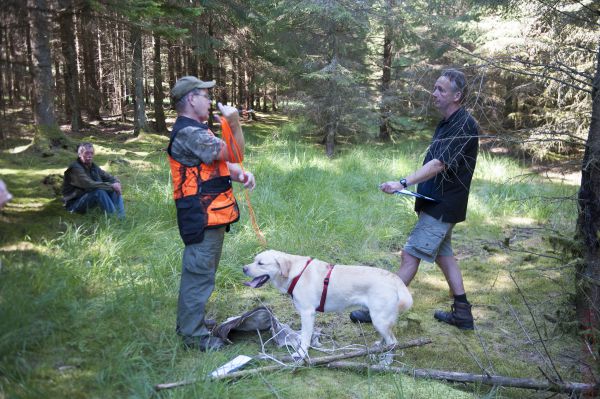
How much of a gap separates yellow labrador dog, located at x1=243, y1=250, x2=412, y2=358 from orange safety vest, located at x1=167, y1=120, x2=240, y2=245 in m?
0.56

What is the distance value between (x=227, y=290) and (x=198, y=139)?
2.26 meters

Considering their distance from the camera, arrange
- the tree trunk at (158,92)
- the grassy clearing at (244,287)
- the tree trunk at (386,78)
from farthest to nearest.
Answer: the tree trunk at (158,92), the tree trunk at (386,78), the grassy clearing at (244,287)

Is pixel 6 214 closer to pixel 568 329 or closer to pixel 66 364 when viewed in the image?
pixel 66 364

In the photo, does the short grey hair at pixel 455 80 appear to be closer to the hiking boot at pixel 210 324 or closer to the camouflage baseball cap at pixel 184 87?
the camouflage baseball cap at pixel 184 87

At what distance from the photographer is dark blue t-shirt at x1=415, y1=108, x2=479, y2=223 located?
394cm

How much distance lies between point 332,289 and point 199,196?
1343mm

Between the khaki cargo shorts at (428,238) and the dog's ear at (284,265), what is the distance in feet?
4.26

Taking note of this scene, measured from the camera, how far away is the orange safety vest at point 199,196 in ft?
10.9

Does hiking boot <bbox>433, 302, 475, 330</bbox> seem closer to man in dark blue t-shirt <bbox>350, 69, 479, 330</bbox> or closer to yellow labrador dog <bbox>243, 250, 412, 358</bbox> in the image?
man in dark blue t-shirt <bbox>350, 69, 479, 330</bbox>

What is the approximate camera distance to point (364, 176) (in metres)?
9.99

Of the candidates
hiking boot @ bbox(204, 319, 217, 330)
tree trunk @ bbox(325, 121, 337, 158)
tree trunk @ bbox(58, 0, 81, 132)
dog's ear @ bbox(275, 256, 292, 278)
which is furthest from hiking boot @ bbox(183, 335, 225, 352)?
tree trunk @ bbox(58, 0, 81, 132)

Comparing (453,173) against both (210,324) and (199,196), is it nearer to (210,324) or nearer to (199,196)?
(199,196)

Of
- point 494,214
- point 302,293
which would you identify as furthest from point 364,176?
point 302,293

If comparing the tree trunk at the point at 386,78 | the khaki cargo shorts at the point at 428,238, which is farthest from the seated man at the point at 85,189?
the tree trunk at the point at 386,78
